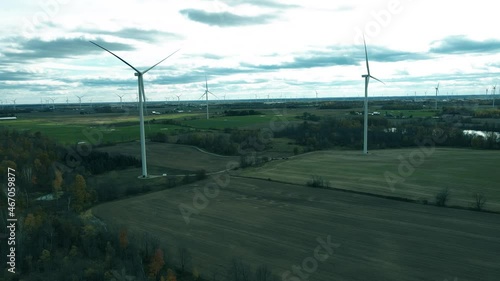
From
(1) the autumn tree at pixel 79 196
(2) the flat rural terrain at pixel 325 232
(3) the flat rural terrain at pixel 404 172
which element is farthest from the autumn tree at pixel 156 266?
(3) the flat rural terrain at pixel 404 172

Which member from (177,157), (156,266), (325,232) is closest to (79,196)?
(156,266)

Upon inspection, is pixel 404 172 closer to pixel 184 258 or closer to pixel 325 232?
pixel 325 232

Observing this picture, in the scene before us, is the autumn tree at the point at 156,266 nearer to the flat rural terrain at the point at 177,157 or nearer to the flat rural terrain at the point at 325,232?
the flat rural terrain at the point at 325,232

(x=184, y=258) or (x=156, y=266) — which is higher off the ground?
(x=156, y=266)

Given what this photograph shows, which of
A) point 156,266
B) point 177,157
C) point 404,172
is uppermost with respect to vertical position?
point 156,266

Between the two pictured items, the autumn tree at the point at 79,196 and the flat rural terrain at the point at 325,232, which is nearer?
the flat rural terrain at the point at 325,232

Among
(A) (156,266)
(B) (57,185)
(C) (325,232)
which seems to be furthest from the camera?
(B) (57,185)

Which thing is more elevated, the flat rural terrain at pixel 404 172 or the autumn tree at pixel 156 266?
the autumn tree at pixel 156 266

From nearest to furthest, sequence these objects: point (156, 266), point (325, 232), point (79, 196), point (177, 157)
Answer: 1. point (156, 266)
2. point (325, 232)
3. point (79, 196)
4. point (177, 157)
